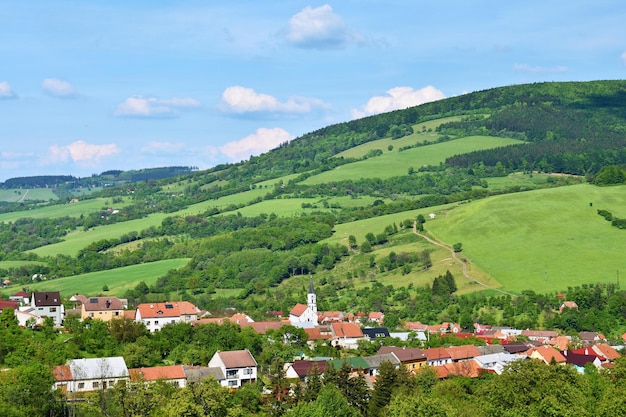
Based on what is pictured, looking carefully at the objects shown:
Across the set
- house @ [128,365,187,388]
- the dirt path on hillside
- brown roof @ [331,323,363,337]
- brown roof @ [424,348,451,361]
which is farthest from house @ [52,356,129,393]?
the dirt path on hillside

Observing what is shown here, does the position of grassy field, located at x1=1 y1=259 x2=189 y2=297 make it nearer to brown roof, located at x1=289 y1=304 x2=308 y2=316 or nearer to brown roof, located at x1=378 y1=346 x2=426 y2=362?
brown roof, located at x1=289 y1=304 x2=308 y2=316

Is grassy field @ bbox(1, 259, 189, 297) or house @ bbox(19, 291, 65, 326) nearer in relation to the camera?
house @ bbox(19, 291, 65, 326)

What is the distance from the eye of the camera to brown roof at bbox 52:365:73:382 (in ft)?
238

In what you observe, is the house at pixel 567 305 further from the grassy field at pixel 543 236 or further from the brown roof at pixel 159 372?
the brown roof at pixel 159 372

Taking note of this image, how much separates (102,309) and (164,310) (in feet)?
25.4

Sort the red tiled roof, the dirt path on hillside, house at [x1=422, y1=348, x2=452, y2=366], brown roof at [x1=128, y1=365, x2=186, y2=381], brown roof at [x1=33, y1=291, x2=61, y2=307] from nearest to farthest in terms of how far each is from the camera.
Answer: brown roof at [x1=128, y1=365, x2=186, y2=381], house at [x1=422, y1=348, x2=452, y2=366], brown roof at [x1=33, y1=291, x2=61, y2=307], the red tiled roof, the dirt path on hillside

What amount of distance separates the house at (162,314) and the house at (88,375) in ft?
99.3

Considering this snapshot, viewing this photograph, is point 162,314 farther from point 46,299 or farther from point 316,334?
point 316,334

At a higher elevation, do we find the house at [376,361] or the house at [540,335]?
the house at [376,361]

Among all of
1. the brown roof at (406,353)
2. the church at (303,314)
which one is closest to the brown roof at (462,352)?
the brown roof at (406,353)

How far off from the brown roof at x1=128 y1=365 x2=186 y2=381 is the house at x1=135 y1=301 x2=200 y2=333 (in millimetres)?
28109

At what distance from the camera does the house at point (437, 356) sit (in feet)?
327

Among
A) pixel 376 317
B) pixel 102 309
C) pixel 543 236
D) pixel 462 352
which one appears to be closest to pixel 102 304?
pixel 102 309

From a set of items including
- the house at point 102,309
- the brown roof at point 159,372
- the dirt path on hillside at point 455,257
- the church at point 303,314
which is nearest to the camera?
the brown roof at point 159,372
